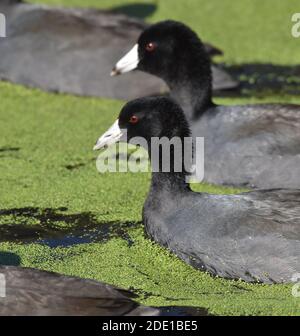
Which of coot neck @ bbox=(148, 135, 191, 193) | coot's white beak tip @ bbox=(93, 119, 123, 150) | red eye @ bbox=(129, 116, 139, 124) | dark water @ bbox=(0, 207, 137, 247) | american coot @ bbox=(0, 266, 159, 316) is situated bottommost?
dark water @ bbox=(0, 207, 137, 247)

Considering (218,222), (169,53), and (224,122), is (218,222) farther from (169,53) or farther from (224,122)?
(169,53)

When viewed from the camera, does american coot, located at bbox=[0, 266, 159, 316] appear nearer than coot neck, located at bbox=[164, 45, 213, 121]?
Yes

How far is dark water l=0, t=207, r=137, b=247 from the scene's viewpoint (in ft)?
20.8

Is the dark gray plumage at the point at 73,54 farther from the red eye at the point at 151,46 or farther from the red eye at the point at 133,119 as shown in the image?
the red eye at the point at 133,119

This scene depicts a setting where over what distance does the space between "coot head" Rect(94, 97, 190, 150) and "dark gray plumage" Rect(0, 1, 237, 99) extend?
2.87m

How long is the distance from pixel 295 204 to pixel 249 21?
594cm

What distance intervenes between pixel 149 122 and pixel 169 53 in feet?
5.32

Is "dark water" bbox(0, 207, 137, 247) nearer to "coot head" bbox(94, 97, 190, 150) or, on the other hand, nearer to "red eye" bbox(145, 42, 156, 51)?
"coot head" bbox(94, 97, 190, 150)

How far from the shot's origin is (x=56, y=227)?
6.52 meters

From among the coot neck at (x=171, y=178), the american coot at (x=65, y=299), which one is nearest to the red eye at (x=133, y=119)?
the coot neck at (x=171, y=178)

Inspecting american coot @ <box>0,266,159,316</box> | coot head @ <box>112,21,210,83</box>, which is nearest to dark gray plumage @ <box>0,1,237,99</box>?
coot head @ <box>112,21,210,83</box>

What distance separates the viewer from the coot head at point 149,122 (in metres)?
6.25

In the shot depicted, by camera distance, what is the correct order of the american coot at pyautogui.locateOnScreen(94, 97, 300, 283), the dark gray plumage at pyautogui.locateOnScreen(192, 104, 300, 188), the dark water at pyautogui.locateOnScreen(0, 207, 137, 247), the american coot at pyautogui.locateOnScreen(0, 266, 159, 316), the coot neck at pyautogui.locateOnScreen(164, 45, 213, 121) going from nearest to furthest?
the american coot at pyautogui.locateOnScreen(0, 266, 159, 316) → the american coot at pyautogui.locateOnScreen(94, 97, 300, 283) → the dark water at pyautogui.locateOnScreen(0, 207, 137, 247) → the dark gray plumage at pyautogui.locateOnScreen(192, 104, 300, 188) → the coot neck at pyautogui.locateOnScreen(164, 45, 213, 121)

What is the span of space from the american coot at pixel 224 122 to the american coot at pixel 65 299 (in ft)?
8.20
